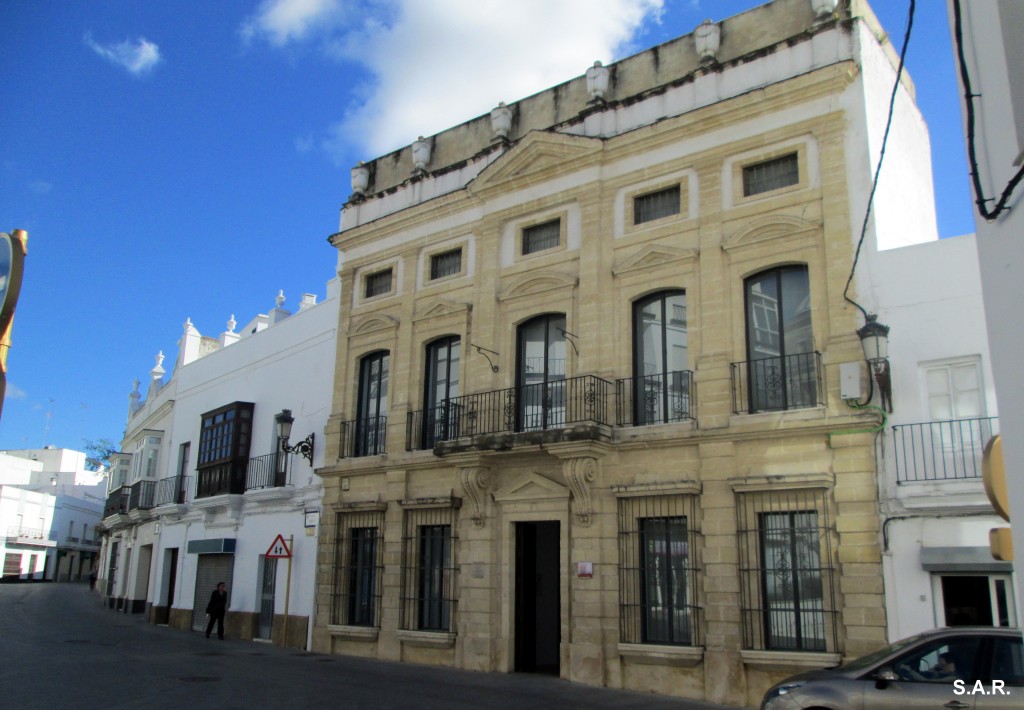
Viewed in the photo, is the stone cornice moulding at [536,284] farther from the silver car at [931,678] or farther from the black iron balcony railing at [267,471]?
the silver car at [931,678]

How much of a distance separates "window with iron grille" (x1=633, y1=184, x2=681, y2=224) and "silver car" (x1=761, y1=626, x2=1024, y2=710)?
882 cm

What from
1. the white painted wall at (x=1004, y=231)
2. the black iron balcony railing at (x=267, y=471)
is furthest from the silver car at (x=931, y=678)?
the black iron balcony railing at (x=267, y=471)

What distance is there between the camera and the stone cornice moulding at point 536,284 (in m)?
16.1

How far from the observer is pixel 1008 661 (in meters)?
7.62

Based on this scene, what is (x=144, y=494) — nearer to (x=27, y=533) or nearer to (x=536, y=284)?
(x=536, y=284)

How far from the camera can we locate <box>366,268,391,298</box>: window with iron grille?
19.9 meters

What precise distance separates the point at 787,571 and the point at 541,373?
19.0 ft

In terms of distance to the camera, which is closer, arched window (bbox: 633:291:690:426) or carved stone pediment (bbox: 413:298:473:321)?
arched window (bbox: 633:291:690:426)

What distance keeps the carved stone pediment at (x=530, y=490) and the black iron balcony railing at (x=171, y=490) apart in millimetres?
14366

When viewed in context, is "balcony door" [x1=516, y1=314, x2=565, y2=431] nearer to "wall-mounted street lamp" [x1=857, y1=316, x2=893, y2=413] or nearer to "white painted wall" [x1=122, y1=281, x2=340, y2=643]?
"wall-mounted street lamp" [x1=857, y1=316, x2=893, y2=413]

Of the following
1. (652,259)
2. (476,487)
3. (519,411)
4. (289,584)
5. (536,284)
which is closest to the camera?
(652,259)

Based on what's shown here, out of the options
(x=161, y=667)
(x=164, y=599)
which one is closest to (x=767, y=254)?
(x=161, y=667)

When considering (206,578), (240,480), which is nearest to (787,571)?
(240,480)

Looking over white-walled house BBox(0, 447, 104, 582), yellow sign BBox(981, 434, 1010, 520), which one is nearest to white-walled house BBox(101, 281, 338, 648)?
yellow sign BBox(981, 434, 1010, 520)
